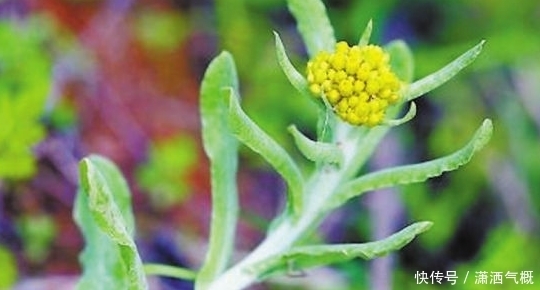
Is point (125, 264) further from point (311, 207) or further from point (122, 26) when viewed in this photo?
point (122, 26)

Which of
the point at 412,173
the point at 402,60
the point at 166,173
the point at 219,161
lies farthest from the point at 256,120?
the point at 412,173

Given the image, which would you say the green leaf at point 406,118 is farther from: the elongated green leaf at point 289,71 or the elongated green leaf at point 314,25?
the elongated green leaf at point 314,25

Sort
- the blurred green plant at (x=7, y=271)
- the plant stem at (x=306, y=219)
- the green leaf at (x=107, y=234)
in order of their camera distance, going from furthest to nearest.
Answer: the blurred green plant at (x=7, y=271) < the plant stem at (x=306, y=219) < the green leaf at (x=107, y=234)

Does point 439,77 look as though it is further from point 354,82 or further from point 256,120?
point 256,120

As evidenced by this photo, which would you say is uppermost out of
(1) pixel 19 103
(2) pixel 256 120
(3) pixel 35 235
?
(2) pixel 256 120

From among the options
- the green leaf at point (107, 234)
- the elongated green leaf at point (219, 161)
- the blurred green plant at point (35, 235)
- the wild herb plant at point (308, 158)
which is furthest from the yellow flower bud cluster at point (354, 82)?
the blurred green plant at point (35, 235)

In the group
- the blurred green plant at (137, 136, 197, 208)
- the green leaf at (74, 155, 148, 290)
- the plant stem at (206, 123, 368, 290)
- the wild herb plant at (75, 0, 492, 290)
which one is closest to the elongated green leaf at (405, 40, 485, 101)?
the wild herb plant at (75, 0, 492, 290)

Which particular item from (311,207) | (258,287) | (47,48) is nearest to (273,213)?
(258,287)
